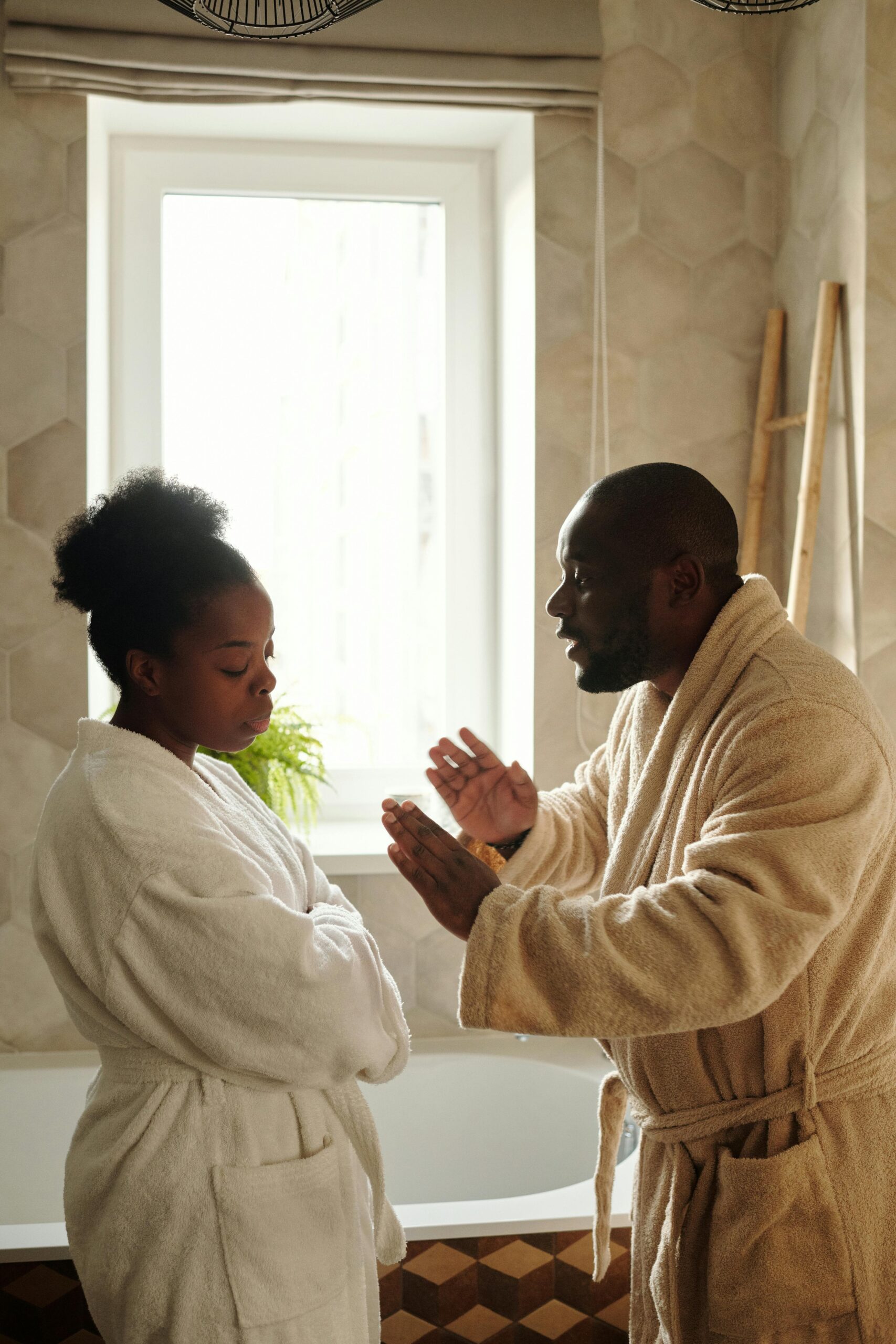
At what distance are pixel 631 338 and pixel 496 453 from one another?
1.61 feet

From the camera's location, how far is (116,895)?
1.10m

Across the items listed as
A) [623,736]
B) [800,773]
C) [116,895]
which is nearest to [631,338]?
[623,736]

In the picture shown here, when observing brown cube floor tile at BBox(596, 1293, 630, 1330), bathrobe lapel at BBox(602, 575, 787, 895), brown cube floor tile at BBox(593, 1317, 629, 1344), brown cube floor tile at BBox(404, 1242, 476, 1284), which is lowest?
brown cube floor tile at BBox(593, 1317, 629, 1344)

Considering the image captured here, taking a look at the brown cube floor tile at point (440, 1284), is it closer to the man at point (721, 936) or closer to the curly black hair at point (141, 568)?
the man at point (721, 936)

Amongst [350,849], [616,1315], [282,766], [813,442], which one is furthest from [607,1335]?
[813,442]

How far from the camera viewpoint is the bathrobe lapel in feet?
4.09

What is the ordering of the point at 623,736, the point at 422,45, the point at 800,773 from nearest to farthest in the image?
1. the point at 800,773
2. the point at 623,736
3. the point at 422,45

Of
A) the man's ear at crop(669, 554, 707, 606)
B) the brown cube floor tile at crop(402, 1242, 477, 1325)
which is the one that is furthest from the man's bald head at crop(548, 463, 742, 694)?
the brown cube floor tile at crop(402, 1242, 477, 1325)

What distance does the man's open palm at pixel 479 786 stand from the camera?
1.58 metres

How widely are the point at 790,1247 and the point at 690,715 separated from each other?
0.56m

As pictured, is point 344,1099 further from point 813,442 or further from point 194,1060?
A: point 813,442

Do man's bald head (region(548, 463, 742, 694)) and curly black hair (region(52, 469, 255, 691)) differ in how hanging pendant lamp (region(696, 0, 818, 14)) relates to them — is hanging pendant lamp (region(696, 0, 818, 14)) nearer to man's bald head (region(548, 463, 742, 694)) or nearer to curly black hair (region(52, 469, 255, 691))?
man's bald head (region(548, 463, 742, 694))

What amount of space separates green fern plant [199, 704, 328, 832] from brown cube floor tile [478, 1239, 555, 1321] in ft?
3.15

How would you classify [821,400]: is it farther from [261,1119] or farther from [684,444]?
[261,1119]
